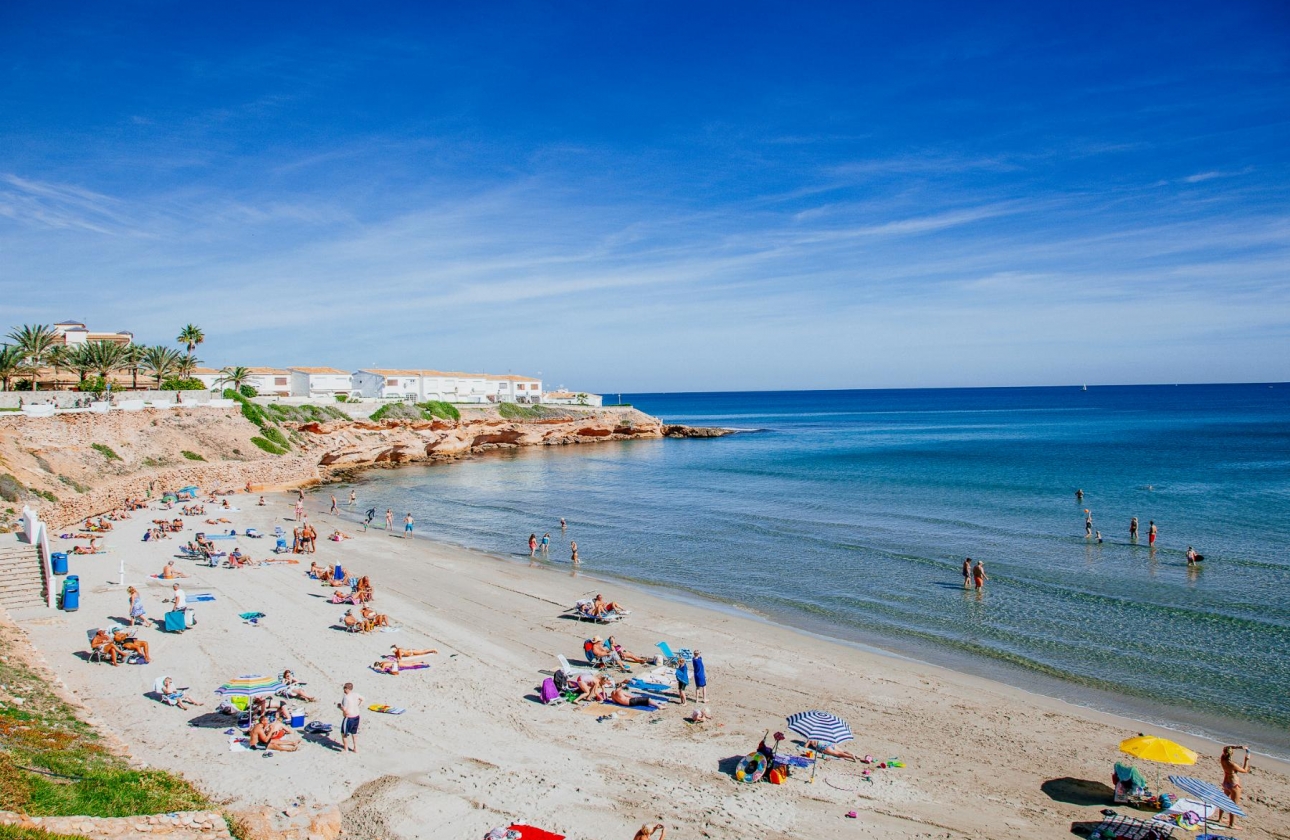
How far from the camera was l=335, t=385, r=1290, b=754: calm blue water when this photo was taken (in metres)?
19.4

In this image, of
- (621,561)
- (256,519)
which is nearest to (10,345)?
(256,519)

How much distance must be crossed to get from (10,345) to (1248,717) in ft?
224

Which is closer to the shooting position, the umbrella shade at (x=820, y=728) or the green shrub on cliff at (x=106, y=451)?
the umbrella shade at (x=820, y=728)

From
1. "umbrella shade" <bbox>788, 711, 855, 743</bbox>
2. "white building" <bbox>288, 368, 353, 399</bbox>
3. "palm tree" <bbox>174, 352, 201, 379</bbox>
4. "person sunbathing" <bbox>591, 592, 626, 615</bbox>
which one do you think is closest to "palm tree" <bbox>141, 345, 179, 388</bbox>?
"palm tree" <bbox>174, 352, 201, 379</bbox>

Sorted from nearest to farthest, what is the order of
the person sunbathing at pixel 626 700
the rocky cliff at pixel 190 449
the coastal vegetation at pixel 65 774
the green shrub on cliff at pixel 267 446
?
1. the coastal vegetation at pixel 65 774
2. the person sunbathing at pixel 626 700
3. the rocky cliff at pixel 190 449
4. the green shrub on cliff at pixel 267 446

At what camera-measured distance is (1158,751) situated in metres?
12.7

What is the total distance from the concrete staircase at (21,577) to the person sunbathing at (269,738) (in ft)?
37.9

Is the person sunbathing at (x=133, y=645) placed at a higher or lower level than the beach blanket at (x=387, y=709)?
higher

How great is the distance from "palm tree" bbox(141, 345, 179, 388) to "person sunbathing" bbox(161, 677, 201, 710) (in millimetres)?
57481

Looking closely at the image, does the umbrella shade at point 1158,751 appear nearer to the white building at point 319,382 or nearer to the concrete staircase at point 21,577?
the concrete staircase at point 21,577

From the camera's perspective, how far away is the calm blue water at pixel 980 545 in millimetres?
19391

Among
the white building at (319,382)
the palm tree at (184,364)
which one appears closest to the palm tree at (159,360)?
the palm tree at (184,364)

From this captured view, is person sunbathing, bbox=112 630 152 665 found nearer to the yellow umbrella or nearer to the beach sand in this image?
the beach sand

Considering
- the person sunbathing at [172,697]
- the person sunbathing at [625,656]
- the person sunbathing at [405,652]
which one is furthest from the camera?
the person sunbathing at [625,656]
